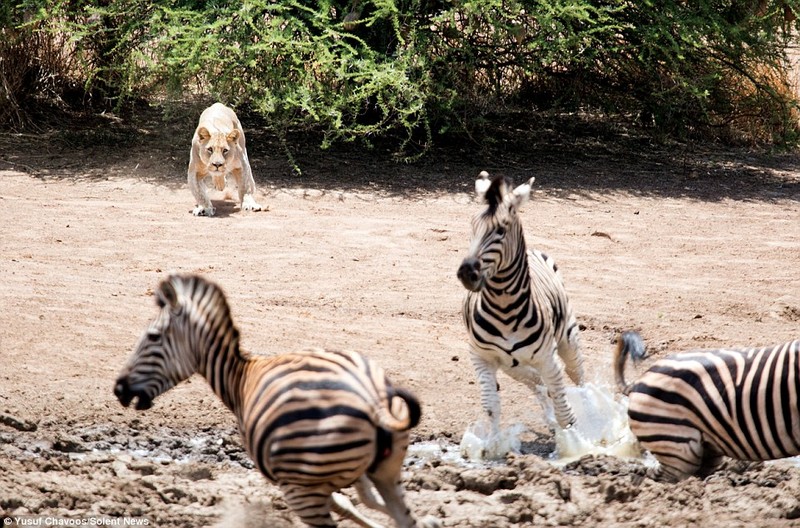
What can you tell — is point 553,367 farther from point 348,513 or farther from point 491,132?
point 491,132

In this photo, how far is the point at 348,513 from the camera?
4.65 metres

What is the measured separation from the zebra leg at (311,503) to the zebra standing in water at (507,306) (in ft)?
6.26

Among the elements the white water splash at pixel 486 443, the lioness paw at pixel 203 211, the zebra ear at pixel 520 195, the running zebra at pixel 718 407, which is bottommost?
the white water splash at pixel 486 443

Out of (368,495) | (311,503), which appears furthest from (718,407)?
(311,503)

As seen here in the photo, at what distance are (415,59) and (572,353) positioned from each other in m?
7.62

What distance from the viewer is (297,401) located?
13.5 ft

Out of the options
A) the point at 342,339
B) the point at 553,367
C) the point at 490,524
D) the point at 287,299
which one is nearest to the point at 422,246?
the point at 287,299

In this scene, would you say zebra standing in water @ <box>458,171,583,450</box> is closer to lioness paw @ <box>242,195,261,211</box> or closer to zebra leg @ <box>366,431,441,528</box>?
zebra leg @ <box>366,431,441,528</box>

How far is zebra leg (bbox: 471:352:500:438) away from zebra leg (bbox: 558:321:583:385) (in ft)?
2.35

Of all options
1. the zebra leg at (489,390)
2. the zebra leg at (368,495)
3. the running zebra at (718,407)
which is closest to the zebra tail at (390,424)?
the zebra leg at (368,495)

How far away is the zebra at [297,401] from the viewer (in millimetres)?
4035

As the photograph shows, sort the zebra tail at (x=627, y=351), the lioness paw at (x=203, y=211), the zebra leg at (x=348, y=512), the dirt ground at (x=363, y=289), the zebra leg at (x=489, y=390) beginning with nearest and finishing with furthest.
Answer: the zebra leg at (x=348, y=512), the dirt ground at (x=363, y=289), the zebra tail at (x=627, y=351), the zebra leg at (x=489, y=390), the lioness paw at (x=203, y=211)

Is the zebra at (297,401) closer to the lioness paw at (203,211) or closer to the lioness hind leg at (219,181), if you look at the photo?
the lioness paw at (203,211)

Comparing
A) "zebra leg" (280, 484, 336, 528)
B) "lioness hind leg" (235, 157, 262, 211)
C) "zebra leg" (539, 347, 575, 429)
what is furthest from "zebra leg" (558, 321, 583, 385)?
"lioness hind leg" (235, 157, 262, 211)
